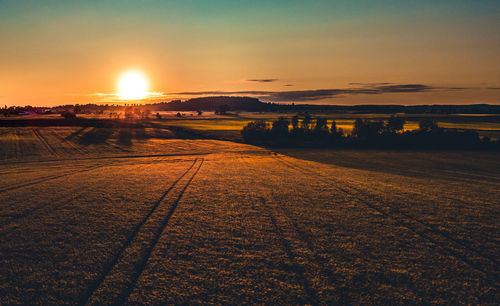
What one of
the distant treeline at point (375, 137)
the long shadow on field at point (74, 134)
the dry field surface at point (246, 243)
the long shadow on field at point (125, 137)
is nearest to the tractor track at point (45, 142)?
the long shadow on field at point (74, 134)

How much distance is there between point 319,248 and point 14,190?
78.7 feet

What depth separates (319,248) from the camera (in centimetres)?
1157

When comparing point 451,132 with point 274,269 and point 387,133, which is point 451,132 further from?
point 274,269

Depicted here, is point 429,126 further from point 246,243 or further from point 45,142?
point 45,142

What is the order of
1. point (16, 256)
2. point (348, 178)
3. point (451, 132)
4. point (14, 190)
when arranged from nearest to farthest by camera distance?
1. point (16, 256)
2. point (14, 190)
3. point (348, 178)
4. point (451, 132)

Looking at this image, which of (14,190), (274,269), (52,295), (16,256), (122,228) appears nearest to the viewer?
(52,295)

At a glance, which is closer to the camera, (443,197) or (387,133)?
(443,197)

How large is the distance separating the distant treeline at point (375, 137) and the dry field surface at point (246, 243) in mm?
48335

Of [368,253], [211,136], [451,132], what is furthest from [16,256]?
[451,132]

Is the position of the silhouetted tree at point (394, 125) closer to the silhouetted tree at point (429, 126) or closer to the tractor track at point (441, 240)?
the silhouetted tree at point (429, 126)

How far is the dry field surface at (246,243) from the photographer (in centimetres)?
870

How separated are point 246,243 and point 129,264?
477 cm

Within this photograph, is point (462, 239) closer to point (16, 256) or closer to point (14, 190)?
point (16, 256)

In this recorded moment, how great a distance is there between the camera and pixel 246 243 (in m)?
12.1
